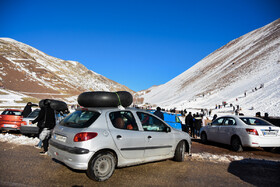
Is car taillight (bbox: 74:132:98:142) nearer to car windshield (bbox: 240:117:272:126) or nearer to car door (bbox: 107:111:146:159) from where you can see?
car door (bbox: 107:111:146:159)

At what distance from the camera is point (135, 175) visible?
4.64m

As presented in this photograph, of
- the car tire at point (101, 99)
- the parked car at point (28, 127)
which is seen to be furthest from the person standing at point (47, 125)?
the parked car at point (28, 127)

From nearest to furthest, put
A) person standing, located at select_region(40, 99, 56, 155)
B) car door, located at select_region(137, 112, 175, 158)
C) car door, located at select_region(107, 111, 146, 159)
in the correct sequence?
car door, located at select_region(107, 111, 146, 159) < car door, located at select_region(137, 112, 175, 158) < person standing, located at select_region(40, 99, 56, 155)

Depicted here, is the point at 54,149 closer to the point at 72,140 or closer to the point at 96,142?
the point at 72,140

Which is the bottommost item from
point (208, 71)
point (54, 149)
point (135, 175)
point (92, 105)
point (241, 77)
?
point (135, 175)

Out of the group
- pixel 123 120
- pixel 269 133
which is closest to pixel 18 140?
pixel 123 120

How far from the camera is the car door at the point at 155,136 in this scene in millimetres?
4969

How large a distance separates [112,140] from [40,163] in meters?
2.51

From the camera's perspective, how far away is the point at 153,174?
187 inches

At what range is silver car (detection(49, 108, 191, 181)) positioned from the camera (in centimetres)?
402

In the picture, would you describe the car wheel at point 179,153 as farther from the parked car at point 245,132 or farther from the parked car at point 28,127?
the parked car at point 28,127

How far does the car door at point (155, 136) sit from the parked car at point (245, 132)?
3.53 metres

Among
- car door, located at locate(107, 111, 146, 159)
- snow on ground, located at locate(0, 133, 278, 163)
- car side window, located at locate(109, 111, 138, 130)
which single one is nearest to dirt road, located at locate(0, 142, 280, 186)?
snow on ground, located at locate(0, 133, 278, 163)

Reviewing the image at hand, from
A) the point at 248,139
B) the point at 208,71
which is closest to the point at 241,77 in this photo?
the point at 208,71
